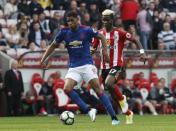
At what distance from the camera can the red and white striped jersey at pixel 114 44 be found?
2020cm

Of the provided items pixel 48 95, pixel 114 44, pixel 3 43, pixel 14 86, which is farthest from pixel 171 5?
pixel 114 44

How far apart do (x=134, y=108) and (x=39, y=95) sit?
3.50 meters

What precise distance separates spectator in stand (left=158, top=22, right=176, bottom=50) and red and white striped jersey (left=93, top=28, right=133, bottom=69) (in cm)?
1139

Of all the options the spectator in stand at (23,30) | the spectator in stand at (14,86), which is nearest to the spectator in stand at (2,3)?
the spectator in stand at (23,30)

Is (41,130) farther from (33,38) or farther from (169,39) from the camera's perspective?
(169,39)

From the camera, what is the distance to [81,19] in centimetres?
3105

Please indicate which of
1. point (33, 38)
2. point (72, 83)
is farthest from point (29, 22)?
point (72, 83)

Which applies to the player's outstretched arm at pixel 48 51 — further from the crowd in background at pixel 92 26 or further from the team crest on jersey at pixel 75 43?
the crowd in background at pixel 92 26

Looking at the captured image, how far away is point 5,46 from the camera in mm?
28328

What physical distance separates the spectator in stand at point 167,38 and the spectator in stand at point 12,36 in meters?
6.04

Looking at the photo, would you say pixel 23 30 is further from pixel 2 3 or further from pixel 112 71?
pixel 112 71

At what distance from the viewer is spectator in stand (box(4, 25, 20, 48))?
93.2ft

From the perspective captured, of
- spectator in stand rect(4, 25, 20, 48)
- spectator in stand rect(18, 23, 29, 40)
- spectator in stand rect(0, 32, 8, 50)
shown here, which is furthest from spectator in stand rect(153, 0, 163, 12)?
spectator in stand rect(0, 32, 8, 50)

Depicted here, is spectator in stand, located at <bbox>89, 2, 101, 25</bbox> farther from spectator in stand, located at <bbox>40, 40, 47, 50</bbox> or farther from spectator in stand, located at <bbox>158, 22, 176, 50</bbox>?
spectator in stand, located at <bbox>40, 40, 47, 50</bbox>
